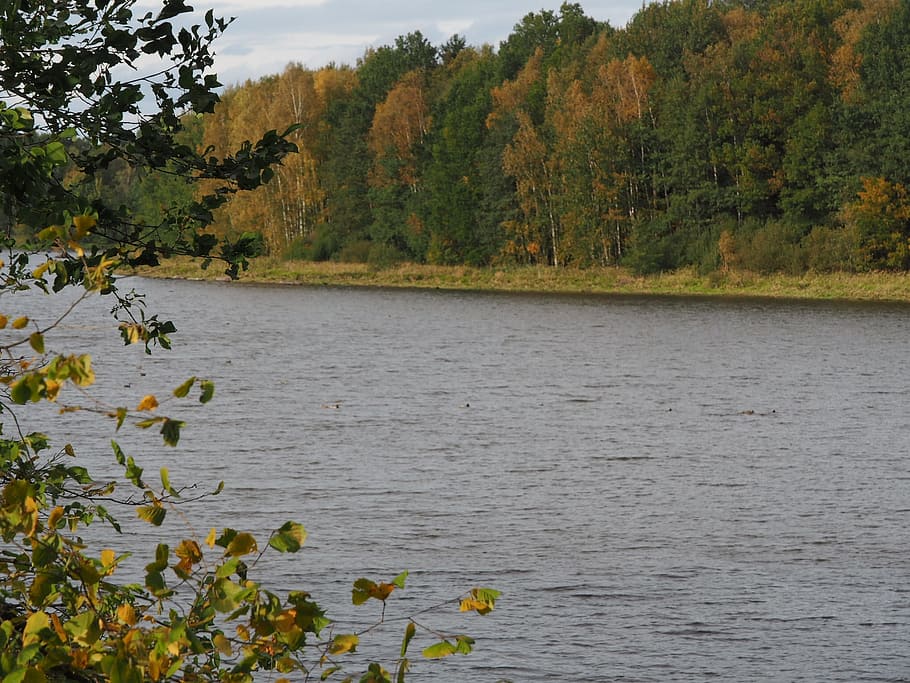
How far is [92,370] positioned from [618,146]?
79032 mm

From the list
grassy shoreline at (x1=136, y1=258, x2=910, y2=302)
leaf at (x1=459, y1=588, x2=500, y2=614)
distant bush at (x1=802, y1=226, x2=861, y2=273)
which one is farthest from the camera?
distant bush at (x1=802, y1=226, x2=861, y2=273)

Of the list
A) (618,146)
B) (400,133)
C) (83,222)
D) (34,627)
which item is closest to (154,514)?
(34,627)

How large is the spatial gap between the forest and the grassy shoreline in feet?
3.62

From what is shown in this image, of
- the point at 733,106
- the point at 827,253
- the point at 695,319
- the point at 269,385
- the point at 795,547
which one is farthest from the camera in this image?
the point at 733,106

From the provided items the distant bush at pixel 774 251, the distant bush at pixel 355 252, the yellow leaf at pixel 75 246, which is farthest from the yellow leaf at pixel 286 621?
the distant bush at pixel 355 252

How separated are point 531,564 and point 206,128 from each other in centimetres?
10263

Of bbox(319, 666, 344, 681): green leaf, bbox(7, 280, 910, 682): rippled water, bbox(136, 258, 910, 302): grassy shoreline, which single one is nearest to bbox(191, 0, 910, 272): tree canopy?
bbox(136, 258, 910, 302): grassy shoreline

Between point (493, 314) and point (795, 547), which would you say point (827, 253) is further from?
point (795, 547)

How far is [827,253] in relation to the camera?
7119cm

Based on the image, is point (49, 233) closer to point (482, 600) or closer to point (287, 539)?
point (287, 539)

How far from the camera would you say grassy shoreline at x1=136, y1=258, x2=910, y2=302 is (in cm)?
6800

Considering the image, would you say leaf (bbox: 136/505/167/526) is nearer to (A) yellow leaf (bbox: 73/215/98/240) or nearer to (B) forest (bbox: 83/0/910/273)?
(A) yellow leaf (bbox: 73/215/98/240)

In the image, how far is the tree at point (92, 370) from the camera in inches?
140

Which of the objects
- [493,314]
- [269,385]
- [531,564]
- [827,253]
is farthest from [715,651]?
[827,253]
